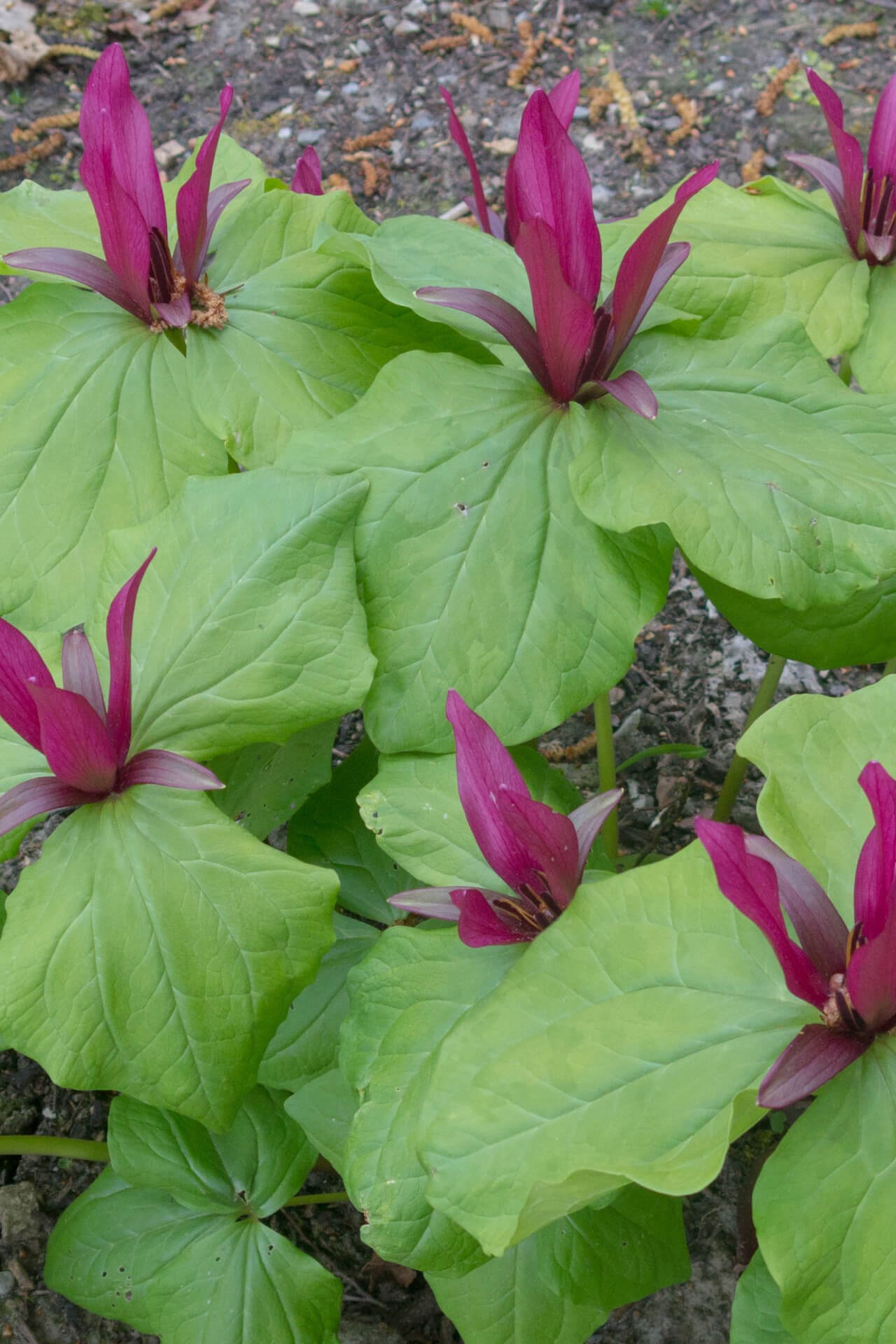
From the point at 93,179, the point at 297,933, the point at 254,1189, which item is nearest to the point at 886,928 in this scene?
the point at 297,933

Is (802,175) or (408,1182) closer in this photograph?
(408,1182)

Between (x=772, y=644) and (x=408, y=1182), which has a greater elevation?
(x=772, y=644)

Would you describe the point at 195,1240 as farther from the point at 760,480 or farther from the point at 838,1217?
the point at 760,480

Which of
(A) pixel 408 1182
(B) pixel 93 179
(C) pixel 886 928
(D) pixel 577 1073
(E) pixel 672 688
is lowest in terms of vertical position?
(E) pixel 672 688

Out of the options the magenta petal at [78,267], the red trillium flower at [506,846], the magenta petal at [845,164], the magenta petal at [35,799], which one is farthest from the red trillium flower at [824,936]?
the magenta petal at [78,267]

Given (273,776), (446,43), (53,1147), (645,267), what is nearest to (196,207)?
(645,267)

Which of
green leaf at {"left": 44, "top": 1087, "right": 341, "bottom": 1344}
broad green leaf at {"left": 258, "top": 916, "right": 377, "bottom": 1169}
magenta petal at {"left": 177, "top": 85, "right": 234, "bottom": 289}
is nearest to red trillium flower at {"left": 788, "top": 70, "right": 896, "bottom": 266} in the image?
magenta petal at {"left": 177, "top": 85, "right": 234, "bottom": 289}

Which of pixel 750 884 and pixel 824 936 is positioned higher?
pixel 750 884

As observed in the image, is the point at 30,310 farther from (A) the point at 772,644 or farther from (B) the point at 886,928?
(B) the point at 886,928
